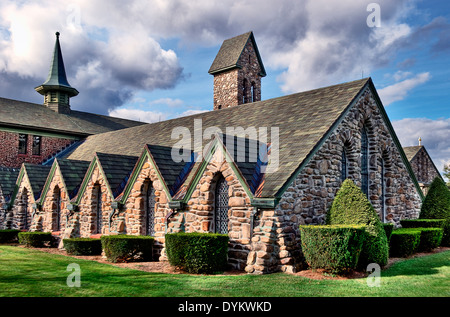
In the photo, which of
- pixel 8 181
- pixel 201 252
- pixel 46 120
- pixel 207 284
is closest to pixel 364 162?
pixel 201 252

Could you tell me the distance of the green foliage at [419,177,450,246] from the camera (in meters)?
16.6

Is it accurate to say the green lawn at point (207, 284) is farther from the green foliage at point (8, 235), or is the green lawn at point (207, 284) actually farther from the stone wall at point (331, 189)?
the green foliage at point (8, 235)

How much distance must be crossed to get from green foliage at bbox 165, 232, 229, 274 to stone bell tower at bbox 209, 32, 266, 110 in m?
19.8

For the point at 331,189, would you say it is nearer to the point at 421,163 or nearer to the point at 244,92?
the point at 244,92

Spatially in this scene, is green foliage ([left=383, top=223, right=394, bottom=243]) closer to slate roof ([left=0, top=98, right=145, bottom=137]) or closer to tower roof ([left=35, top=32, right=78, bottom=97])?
slate roof ([left=0, top=98, right=145, bottom=137])

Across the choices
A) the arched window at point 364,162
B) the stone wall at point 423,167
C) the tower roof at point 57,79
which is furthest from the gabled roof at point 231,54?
the stone wall at point 423,167

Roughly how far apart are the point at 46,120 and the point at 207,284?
28.1 meters

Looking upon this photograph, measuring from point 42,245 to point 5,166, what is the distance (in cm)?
1274

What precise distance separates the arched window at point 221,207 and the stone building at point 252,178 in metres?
0.03

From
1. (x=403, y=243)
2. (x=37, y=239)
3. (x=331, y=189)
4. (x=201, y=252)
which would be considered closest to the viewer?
(x=201, y=252)

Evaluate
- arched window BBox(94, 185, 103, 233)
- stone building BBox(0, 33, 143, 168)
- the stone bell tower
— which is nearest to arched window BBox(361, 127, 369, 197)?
arched window BBox(94, 185, 103, 233)

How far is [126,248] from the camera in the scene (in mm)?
13617
